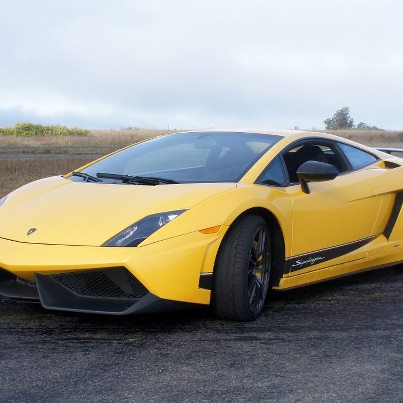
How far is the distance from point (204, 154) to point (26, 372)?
94.6 inches

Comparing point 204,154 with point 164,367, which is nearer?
point 164,367

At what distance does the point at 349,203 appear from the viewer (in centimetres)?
600

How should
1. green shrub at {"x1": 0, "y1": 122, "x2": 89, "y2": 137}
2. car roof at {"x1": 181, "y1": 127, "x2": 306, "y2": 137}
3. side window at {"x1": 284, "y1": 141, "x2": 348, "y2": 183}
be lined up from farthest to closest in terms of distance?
green shrub at {"x1": 0, "y1": 122, "x2": 89, "y2": 137}
car roof at {"x1": 181, "y1": 127, "x2": 306, "y2": 137}
side window at {"x1": 284, "y1": 141, "x2": 348, "y2": 183}

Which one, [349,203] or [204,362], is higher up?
[349,203]

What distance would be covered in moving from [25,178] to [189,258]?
16.0m

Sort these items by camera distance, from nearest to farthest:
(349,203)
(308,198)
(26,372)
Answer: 1. (26,372)
2. (308,198)
3. (349,203)

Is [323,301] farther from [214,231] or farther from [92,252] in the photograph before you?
[92,252]

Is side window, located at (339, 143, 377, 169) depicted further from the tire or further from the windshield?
the tire

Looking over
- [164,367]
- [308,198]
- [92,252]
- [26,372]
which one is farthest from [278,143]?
[26,372]

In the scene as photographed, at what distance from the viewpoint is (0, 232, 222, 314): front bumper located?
4.50m

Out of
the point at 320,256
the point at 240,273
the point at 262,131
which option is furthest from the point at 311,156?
the point at 240,273

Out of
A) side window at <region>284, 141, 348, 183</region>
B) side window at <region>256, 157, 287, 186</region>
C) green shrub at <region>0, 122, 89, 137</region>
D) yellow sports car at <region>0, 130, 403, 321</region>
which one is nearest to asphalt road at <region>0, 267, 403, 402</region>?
yellow sports car at <region>0, 130, 403, 321</region>

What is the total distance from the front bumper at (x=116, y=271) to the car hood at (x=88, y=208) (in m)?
0.12

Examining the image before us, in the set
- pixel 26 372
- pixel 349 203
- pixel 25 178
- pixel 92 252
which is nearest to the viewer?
pixel 26 372
